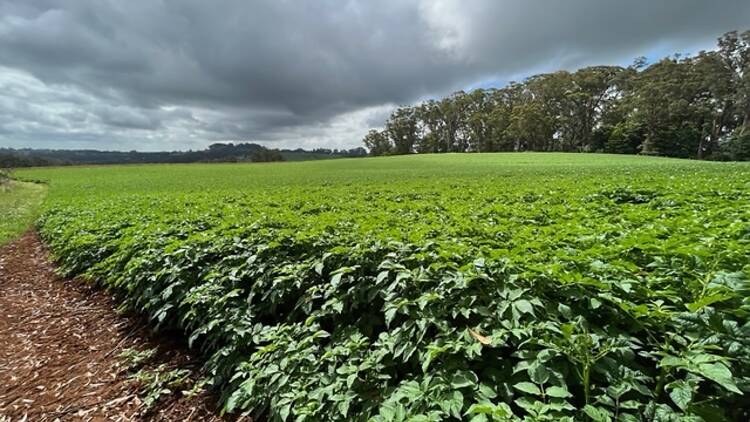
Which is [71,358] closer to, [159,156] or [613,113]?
[613,113]

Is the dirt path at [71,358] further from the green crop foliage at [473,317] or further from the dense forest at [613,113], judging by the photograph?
the dense forest at [613,113]

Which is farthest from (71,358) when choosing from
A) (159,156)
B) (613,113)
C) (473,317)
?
(159,156)

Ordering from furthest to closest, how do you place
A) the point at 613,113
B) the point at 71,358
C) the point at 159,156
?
1. the point at 159,156
2. the point at 613,113
3. the point at 71,358

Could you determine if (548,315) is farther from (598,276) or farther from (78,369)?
(78,369)

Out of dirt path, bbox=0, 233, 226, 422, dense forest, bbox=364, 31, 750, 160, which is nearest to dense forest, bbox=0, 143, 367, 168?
dense forest, bbox=364, 31, 750, 160

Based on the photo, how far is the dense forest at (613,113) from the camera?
1969 inches

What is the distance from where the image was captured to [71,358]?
3.92m

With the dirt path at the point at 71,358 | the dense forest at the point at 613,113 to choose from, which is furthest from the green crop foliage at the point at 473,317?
the dense forest at the point at 613,113

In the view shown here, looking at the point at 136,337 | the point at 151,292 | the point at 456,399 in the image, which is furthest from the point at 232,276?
the point at 456,399

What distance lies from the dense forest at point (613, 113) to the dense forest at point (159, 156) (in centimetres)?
3873

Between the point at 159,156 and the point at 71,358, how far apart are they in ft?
466

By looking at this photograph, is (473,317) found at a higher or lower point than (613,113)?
lower

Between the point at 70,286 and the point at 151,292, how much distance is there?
3.16 metres

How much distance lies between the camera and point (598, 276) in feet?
8.01
